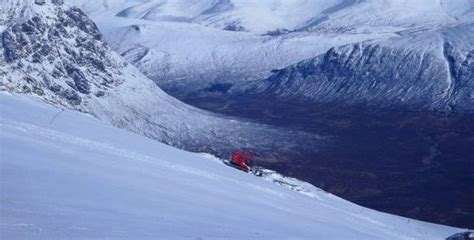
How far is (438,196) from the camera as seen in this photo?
7344cm

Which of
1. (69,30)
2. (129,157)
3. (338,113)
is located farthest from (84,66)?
(129,157)

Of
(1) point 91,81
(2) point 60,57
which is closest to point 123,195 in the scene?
(2) point 60,57

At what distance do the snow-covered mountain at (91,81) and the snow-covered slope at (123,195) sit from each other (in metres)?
45.0

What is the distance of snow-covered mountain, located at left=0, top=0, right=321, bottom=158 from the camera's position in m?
71.5

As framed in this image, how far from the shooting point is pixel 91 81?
79875mm

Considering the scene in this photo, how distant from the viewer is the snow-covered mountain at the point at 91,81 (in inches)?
2816

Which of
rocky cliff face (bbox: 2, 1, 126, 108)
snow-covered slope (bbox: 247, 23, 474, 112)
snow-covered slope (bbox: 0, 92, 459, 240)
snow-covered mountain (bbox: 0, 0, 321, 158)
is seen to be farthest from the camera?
snow-covered slope (bbox: 247, 23, 474, 112)

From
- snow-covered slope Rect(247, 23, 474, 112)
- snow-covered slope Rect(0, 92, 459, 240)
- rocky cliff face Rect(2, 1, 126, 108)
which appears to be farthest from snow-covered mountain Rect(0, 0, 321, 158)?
snow-covered slope Rect(0, 92, 459, 240)

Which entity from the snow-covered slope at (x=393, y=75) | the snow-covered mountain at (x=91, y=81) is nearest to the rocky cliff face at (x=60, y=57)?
the snow-covered mountain at (x=91, y=81)

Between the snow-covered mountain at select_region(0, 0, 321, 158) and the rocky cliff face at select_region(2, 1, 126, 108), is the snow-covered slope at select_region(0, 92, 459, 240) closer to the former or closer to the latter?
the rocky cliff face at select_region(2, 1, 126, 108)

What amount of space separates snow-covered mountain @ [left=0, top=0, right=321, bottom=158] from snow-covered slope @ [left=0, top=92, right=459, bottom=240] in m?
45.0

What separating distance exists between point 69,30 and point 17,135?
6965 centimetres

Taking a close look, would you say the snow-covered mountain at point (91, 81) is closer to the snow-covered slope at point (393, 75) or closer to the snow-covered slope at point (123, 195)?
the snow-covered slope at point (393, 75)

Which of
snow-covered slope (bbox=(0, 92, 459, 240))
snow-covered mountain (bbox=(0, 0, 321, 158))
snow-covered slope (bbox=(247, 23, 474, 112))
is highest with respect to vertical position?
snow-covered slope (bbox=(247, 23, 474, 112))
